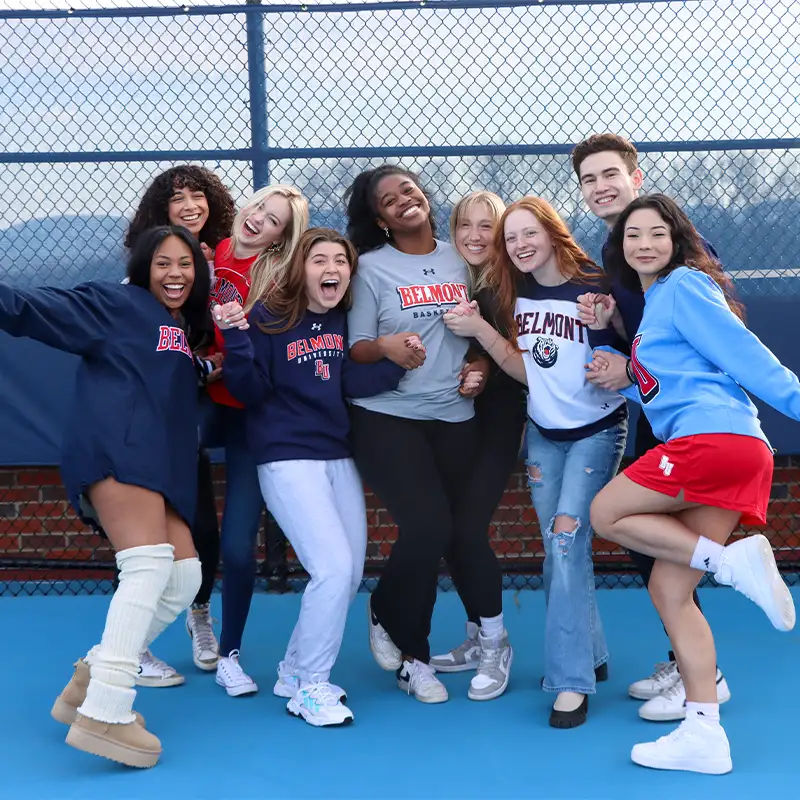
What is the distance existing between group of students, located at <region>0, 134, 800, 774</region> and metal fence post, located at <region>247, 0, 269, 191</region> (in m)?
0.73

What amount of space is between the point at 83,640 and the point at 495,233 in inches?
89.8

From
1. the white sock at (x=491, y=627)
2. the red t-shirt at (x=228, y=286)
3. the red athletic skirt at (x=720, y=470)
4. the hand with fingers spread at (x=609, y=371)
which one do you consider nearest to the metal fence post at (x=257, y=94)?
the red t-shirt at (x=228, y=286)

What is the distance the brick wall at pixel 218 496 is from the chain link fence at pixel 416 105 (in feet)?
1.39

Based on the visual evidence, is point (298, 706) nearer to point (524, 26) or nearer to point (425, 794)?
point (425, 794)

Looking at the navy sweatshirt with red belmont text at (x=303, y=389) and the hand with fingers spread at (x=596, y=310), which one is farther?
the navy sweatshirt with red belmont text at (x=303, y=389)

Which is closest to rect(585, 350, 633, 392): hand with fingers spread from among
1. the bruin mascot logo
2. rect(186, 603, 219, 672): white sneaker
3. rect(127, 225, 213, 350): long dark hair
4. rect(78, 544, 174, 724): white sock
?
the bruin mascot logo

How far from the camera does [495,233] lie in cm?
331

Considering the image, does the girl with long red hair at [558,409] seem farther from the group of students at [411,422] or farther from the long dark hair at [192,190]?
the long dark hair at [192,190]

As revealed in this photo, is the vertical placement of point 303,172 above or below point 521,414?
above

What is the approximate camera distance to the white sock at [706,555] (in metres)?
2.69

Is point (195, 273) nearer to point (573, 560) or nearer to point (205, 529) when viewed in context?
point (205, 529)

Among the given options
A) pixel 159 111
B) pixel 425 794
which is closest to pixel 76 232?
pixel 159 111

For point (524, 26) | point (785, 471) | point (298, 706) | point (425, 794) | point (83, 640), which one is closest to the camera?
point (425, 794)

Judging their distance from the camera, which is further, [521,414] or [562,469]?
[521,414]
